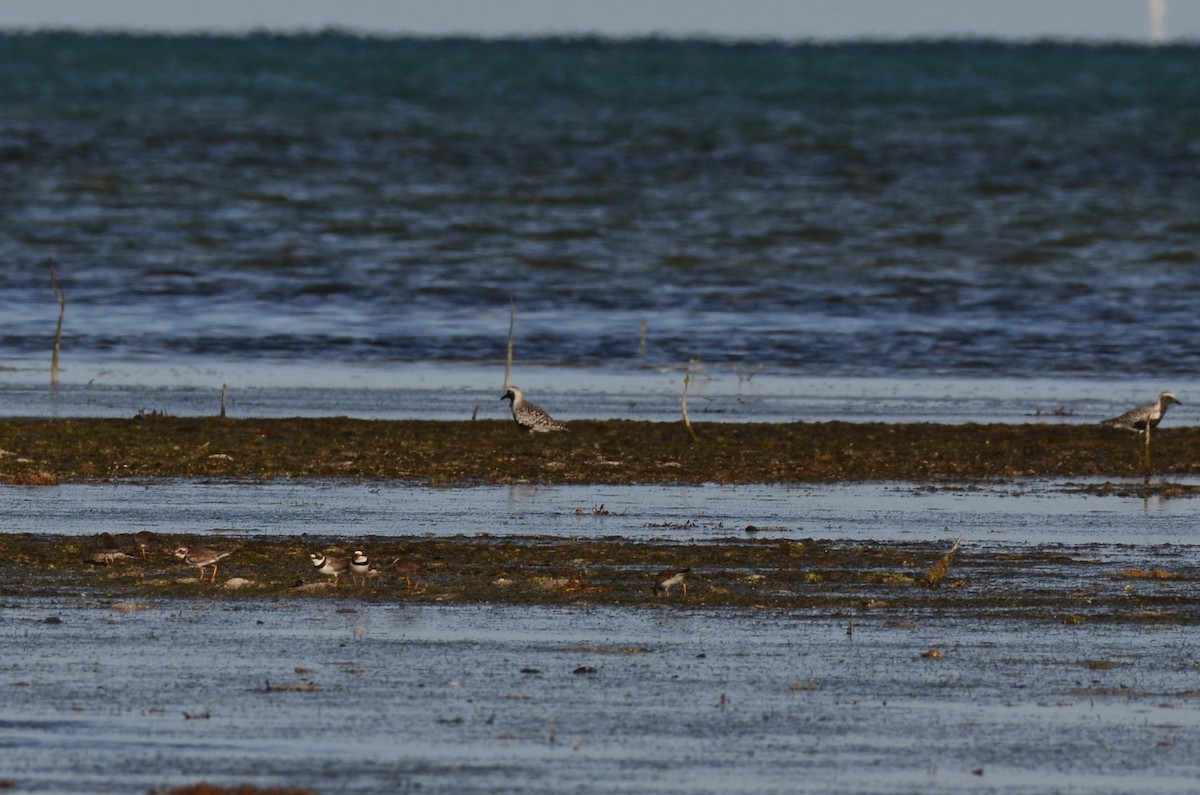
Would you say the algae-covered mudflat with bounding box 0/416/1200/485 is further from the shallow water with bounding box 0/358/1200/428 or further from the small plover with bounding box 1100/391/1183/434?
the shallow water with bounding box 0/358/1200/428

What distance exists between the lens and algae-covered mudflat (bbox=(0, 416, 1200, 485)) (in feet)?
49.6

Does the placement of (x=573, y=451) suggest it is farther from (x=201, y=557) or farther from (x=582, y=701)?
(x=582, y=701)

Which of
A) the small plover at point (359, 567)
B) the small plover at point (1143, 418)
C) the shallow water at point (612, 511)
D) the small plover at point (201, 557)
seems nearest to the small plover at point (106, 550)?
the small plover at point (201, 557)

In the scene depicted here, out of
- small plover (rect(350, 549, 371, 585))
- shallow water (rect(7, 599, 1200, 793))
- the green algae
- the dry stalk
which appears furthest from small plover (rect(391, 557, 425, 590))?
the dry stalk

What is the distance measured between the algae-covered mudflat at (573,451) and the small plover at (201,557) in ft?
11.2

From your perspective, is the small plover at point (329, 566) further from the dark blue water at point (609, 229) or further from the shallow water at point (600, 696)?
the dark blue water at point (609, 229)

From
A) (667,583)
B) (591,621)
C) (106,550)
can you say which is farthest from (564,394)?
(591,621)

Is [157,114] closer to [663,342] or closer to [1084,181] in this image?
[1084,181]

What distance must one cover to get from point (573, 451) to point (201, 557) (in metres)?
5.64

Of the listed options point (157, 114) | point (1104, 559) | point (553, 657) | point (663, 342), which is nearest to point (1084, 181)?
point (663, 342)

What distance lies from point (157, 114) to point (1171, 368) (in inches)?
2179

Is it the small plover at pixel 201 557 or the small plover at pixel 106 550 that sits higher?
the small plover at pixel 201 557

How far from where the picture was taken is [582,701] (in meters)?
8.45

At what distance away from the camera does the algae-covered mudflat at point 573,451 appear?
1513cm
